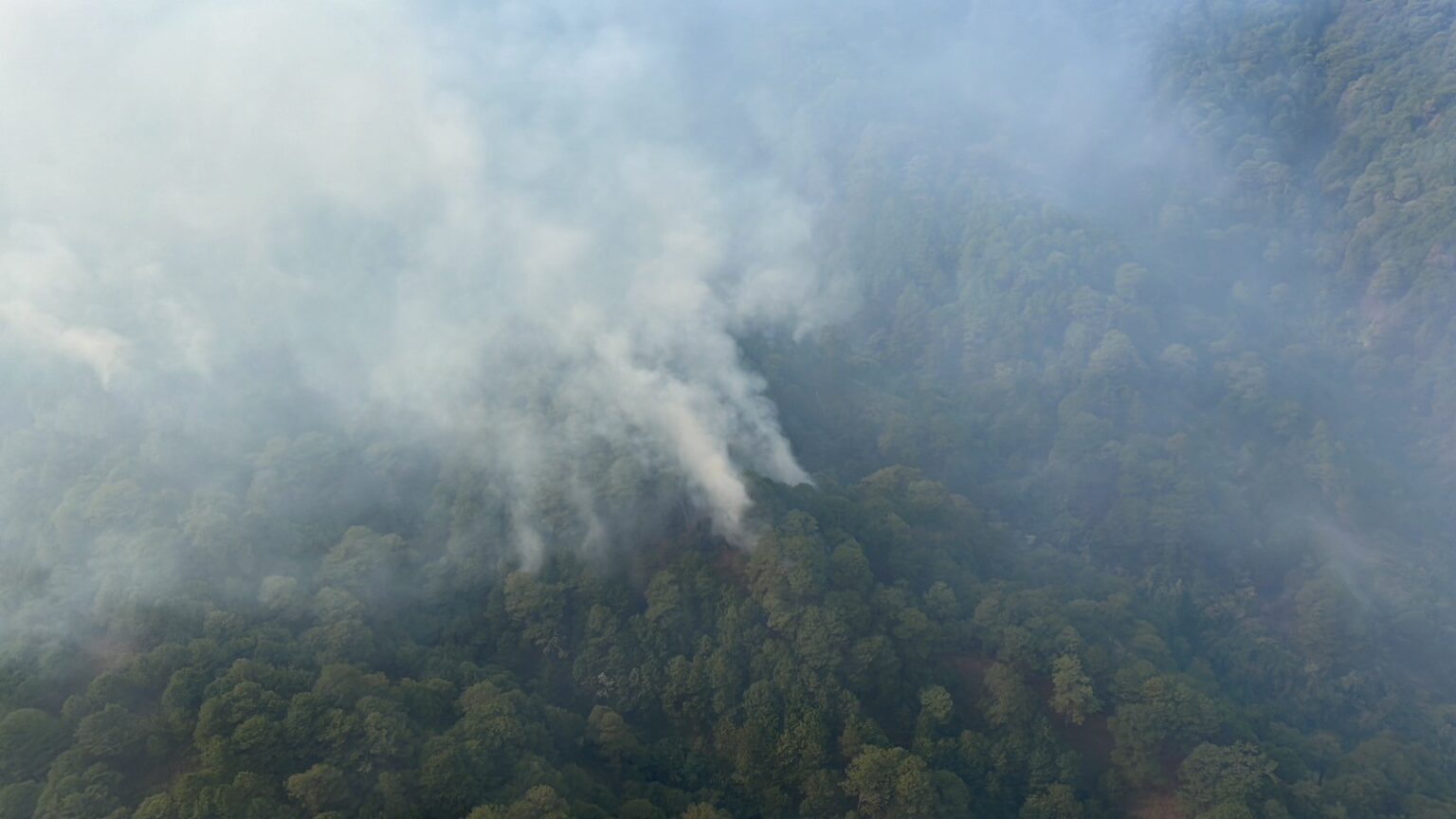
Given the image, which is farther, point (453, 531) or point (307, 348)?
point (307, 348)

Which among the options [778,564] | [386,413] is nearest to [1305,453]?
[778,564]

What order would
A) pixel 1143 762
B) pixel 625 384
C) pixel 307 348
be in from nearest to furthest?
1. pixel 1143 762
2. pixel 625 384
3. pixel 307 348

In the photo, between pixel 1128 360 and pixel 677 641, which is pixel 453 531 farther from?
pixel 1128 360

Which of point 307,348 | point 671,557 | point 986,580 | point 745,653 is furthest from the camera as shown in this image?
point 307,348

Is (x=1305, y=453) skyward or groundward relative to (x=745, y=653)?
skyward

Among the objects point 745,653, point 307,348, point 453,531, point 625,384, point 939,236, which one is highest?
point 939,236

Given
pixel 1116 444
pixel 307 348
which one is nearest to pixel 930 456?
pixel 1116 444
